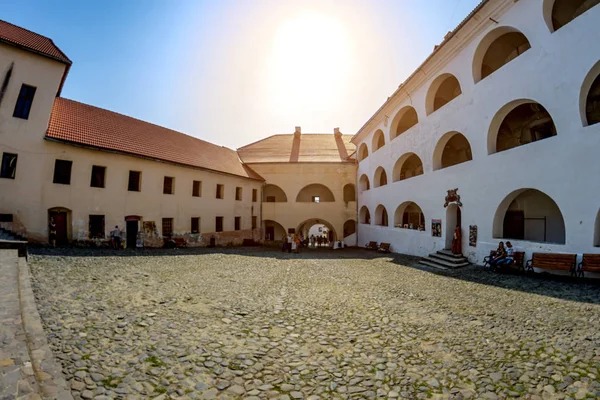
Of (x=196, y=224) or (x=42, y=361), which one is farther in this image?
(x=196, y=224)

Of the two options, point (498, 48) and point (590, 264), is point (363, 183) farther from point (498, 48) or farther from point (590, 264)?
point (590, 264)

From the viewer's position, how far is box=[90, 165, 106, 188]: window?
1716 cm

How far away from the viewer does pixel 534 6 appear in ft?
34.8

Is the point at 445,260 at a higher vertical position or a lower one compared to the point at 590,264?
lower

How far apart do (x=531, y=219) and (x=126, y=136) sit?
24.0 metres

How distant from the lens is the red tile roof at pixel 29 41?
14.5m

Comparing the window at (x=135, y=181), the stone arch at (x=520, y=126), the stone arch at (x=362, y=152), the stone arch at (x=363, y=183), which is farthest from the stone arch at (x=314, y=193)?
the stone arch at (x=520, y=126)

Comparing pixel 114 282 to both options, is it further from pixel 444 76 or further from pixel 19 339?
pixel 444 76

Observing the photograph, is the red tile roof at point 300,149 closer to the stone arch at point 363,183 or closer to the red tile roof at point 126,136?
the stone arch at point 363,183

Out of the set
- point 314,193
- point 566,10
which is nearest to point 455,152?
point 566,10

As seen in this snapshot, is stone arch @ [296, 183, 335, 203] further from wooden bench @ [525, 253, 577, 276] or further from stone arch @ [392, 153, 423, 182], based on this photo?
wooden bench @ [525, 253, 577, 276]

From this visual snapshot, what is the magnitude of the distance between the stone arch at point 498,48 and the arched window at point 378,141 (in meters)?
9.47

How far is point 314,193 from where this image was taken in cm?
3188

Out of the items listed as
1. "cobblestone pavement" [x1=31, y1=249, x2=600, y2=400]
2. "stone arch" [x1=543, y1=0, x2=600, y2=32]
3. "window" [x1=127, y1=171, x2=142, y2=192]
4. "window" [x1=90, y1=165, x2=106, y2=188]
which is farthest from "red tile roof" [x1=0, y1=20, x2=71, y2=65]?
"stone arch" [x1=543, y1=0, x2=600, y2=32]
